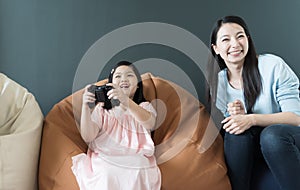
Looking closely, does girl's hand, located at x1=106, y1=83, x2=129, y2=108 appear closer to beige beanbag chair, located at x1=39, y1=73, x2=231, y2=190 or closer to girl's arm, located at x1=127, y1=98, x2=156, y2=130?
girl's arm, located at x1=127, y1=98, x2=156, y2=130

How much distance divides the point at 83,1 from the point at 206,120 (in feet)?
3.08

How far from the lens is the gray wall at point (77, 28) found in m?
2.11

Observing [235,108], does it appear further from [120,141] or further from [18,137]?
[18,137]

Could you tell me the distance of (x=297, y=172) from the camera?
146 cm

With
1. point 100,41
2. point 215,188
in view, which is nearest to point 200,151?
point 215,188

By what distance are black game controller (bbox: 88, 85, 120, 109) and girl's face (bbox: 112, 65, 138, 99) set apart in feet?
0.30

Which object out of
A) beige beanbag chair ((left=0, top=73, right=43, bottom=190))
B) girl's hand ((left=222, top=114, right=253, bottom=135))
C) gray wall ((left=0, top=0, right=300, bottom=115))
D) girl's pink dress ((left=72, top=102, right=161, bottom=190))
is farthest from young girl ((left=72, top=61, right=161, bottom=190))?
gray wall ((left=0, top=0, right=300, bottom=115))

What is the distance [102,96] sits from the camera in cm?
160

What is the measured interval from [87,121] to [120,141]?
0.16 m

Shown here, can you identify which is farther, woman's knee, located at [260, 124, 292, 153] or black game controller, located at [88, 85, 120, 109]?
black game controller, located at [88, 85, 120, 109]

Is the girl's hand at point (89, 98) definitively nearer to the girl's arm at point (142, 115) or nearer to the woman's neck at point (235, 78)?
the girl's arm at point (142, 115)

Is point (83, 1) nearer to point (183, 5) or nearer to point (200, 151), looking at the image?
point (183, 5)

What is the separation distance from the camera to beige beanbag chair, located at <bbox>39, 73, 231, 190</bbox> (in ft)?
5.16

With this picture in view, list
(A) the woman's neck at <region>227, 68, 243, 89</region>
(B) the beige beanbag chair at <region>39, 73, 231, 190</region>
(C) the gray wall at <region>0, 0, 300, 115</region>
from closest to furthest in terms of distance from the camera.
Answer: (B) the beige beanbag chair at <region>39, 73, 231, 190</region>, (A) the woman's neck at <region>227, 68, 243, 89</region>, (C) the gray wall at <region>0, 0, 300, 115</region>
